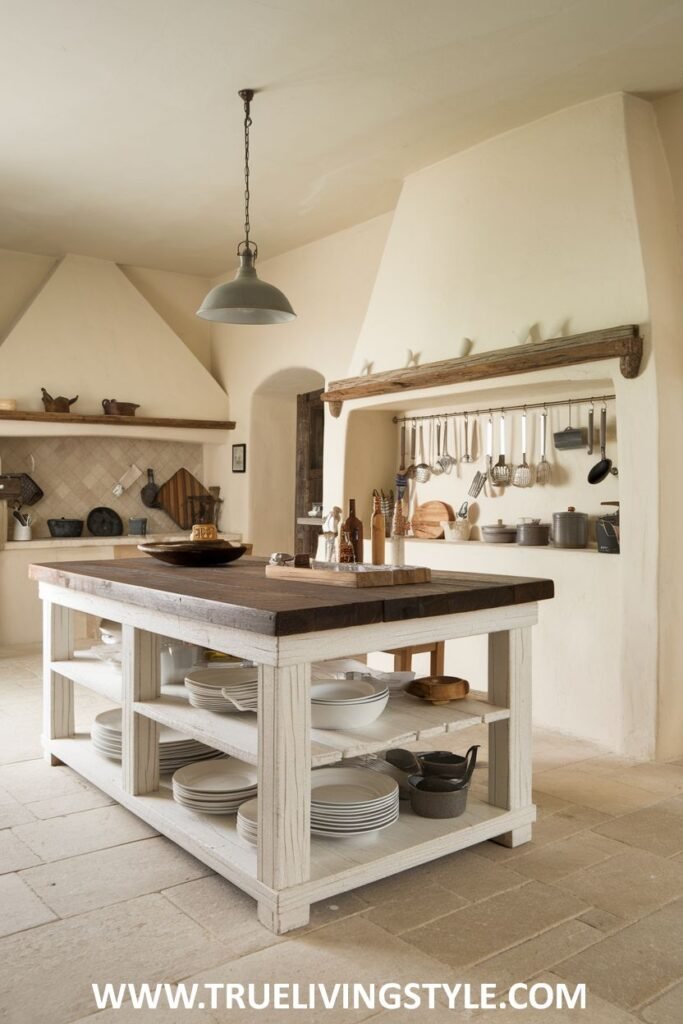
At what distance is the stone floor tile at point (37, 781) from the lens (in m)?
3.24

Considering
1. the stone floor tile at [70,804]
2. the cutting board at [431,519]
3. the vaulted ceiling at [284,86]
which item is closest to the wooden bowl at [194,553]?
the stone floor tile at [70,804]

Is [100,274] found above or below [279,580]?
above

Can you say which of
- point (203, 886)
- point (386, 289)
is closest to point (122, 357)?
point (386, 289)

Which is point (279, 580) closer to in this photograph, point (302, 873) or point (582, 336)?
point (302, 873)

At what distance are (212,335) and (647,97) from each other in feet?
15.4

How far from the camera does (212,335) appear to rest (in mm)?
7828

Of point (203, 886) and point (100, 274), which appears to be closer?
point (203, 886)

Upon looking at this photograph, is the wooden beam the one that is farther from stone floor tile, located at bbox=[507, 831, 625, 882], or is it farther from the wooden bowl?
stone floor tile, located at bbox=[507, 831, 625, 882]

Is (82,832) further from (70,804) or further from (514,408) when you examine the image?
(514,408)

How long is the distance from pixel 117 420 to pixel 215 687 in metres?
4.60

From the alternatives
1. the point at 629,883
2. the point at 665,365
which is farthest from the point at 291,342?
the point at 629,883

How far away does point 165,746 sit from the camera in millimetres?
3105

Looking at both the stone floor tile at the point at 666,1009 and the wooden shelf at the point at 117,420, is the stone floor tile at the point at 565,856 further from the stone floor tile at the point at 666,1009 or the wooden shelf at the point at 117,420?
the wooden shelf at the point at 117,420

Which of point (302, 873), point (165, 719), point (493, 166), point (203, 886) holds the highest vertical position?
point (493, 166)
